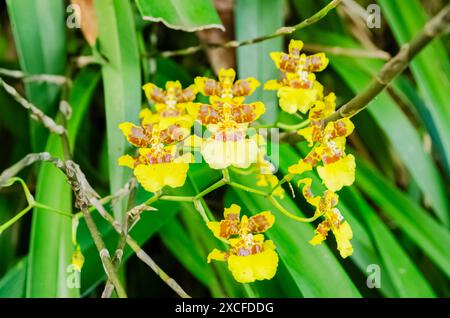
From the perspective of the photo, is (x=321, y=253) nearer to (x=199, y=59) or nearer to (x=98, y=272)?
(x=98, y=272)

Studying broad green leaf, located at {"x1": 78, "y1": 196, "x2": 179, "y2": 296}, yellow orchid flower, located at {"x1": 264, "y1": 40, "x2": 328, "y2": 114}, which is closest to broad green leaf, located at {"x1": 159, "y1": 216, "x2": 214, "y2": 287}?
broad green leaf, located at {"x1": 78, "y1": 196, "x2": 179, "y2": 296}

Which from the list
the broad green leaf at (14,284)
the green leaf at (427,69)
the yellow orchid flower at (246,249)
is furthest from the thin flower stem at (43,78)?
the green leaf at (427,69)

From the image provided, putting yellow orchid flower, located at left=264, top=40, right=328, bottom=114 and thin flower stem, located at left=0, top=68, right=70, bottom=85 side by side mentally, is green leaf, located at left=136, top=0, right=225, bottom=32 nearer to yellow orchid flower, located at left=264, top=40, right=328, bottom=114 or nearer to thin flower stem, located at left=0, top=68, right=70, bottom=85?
yellow orchid flower, located at left=264, top=40, right=328, bottom=114

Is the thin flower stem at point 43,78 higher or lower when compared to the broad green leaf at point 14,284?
higher

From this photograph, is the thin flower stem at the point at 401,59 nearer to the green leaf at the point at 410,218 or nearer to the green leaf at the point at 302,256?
the green leaf at the point at 302,256

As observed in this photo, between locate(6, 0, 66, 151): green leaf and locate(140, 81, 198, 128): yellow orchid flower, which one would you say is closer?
locate(140, 81, 198, 128): yellow orchid flower

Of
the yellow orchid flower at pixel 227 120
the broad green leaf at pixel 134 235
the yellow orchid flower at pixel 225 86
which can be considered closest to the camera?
the yellow orchid flower at pixel 227 120
